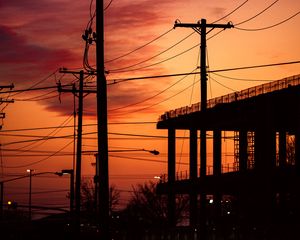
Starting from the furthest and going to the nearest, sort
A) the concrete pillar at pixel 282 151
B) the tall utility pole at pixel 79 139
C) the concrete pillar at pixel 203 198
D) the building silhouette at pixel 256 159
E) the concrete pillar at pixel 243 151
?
the concrete pillar at pixel 243 151
the concrete pillar at pixel 282 151
the building silhouette at pixel 256 159
the tall utility pole at pixel 79 139
the concrete pillar at pixel 203 198

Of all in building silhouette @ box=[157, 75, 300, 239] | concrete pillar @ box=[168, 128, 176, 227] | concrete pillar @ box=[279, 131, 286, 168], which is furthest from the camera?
concrete pillar @ box=[168, 128, 176, 227]

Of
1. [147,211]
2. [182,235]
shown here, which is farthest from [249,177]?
[147,211]

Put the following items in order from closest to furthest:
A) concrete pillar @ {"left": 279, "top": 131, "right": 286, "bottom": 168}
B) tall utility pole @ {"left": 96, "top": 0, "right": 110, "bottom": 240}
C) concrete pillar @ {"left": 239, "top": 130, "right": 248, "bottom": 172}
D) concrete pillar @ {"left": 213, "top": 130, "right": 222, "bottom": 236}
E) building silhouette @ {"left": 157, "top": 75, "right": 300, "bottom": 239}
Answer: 1. tall utility pole @ {"left": 96, "top": 0, "right": 110, "bottom": 240}
2. building silhouette @ {"left": 157, "top": 75, "right": 300, "bottom": 239}
3. concrete pillar @ {"left": 279, "top": 131, "right": 286, "bottom": 168}
4. concrete pillar @ {"left": 213, "top": 130, "right": 222, "bottom": 236}
5. concrete pillar @ {"left": 239, "top": 130, "right": 248, "bottom": 172}

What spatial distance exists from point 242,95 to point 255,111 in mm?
2230

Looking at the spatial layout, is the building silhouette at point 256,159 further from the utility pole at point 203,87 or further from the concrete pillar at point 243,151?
the utility pole at point 203,87

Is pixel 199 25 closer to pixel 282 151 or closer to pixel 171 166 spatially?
pixel 282 151

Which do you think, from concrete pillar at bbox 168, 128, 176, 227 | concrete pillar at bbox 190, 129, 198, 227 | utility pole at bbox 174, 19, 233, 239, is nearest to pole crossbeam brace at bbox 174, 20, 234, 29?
utility pole at bbox 174, 19, 233, 239

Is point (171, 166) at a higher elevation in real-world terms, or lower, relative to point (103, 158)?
higher

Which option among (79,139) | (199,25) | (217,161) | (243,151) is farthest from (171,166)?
(199,25)

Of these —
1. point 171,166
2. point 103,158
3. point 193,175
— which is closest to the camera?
point 103,158

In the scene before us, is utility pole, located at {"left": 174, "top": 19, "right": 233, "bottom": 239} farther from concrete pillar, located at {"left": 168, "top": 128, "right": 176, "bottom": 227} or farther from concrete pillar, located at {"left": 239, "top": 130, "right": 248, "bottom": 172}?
concrete pillar, located at {"left": 168, "top": 128, "right": 176, "bottom": 227}

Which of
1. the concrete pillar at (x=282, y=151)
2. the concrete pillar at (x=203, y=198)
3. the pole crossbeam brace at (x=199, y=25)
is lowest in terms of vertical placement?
the concrete pillar at (x=203, y=198)

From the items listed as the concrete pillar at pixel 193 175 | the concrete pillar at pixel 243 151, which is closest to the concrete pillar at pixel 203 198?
the concrete pillar at pixel 193 175

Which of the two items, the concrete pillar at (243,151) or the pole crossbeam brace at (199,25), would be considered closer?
the pole crossbeam brace at (199,25)
